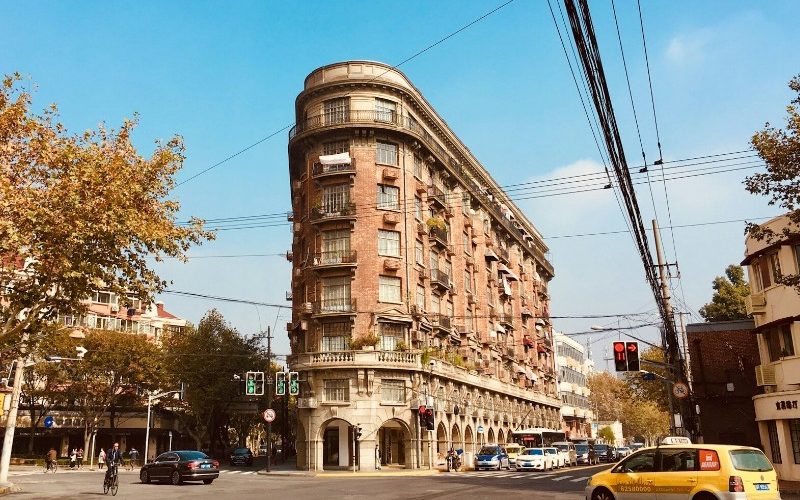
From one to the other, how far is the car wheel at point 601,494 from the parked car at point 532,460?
26932mm

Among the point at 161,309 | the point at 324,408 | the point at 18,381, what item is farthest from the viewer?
the point at 161,309

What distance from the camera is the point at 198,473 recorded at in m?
30.2

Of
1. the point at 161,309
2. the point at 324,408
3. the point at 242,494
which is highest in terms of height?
the point at 161,309

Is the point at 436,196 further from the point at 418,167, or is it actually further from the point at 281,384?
the point at 281,384

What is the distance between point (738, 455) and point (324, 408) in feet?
110

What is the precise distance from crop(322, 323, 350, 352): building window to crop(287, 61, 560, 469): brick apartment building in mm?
73

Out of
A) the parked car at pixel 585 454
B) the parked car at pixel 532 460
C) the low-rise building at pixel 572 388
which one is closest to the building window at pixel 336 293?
the parked car at pixel 532 460

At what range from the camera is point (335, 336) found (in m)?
46.8

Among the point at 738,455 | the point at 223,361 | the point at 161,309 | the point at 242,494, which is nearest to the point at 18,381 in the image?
the point at 242,494

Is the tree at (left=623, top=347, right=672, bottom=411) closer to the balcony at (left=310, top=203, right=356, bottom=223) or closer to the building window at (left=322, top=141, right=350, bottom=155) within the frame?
the balcony at (left=310, top=203, right=356, bottom=223)

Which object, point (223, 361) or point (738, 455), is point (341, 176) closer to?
point (223, 361)

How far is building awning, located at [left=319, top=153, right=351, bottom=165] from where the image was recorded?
47.7 meters

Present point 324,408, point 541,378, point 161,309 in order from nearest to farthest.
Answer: point 324,408, point 541,378, point 161,309

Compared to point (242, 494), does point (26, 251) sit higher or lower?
Result: higher
